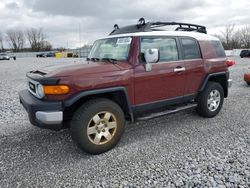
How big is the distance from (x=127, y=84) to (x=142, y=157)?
116 cm

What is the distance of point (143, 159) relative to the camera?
328 cm

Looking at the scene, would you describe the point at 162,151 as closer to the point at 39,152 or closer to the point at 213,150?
the point at 213,150

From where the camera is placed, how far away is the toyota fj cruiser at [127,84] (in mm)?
3166

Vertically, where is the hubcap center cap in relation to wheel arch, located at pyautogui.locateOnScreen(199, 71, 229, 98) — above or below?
below

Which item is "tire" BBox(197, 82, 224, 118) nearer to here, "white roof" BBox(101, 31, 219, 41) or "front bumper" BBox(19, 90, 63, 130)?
"white roof" BBox(101, 31, 219, 41)

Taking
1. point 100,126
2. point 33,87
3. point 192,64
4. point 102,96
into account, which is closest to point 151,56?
point 102,96

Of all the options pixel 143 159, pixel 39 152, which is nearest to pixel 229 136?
pixel 143 159

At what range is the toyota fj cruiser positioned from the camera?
3.17 metres

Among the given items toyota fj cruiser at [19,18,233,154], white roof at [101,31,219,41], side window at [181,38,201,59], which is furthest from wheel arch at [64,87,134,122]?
side window at [181,38,201,59]

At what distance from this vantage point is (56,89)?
3.09 m

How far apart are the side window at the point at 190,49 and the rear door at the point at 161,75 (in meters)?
0.20

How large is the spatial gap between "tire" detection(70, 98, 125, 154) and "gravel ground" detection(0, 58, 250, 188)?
0.61ft

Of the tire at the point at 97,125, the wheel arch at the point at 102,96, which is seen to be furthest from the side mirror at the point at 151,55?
the tire at the point at 97,125

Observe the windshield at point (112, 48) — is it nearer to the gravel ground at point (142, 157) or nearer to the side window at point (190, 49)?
the side window at point (190, 49)
